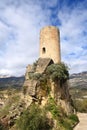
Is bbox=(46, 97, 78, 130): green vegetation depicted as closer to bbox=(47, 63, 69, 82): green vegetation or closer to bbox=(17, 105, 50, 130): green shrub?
bbox=(17, 105, 50, 130): green shrub

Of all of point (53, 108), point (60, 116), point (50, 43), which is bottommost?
point (60, 116)

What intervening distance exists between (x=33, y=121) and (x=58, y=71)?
8049 mm

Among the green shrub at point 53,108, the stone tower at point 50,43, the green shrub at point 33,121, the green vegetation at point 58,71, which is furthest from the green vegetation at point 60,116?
the stone tower at point 50,43

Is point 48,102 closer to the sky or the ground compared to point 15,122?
closer to the sky

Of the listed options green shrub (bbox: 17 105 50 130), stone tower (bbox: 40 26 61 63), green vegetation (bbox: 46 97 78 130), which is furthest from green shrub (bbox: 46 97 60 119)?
stone tower (bbox: 40 26 61 63)

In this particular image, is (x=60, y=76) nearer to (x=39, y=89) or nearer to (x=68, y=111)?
(x=39, y=89)

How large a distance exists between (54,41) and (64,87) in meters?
6.89

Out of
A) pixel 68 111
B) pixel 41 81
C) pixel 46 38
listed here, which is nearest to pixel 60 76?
pixel 41 81

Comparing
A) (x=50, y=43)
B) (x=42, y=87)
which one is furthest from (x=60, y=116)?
(x=50, y=43)

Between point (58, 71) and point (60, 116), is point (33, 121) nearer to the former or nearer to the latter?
point (60, 116)

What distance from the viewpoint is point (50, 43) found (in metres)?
32.3

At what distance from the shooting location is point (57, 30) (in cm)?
3334

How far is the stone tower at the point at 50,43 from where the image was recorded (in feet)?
105

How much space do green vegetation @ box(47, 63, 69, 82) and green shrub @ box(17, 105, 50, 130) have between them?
222 inches
